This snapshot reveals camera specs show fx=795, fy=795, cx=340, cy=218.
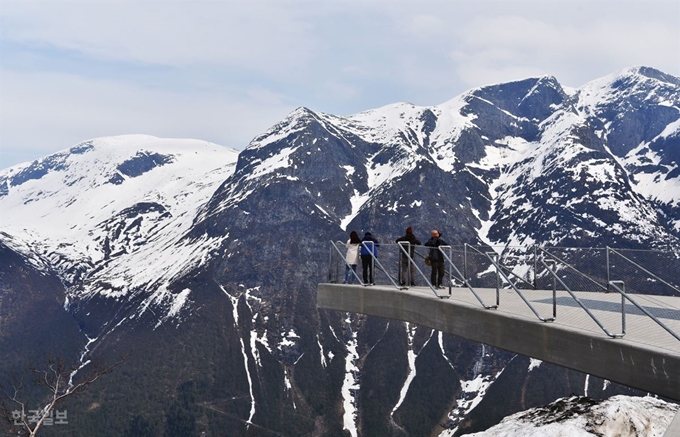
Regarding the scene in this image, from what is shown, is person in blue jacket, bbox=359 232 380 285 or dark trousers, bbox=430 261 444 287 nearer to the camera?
dark trousers, bbox=430 261 444 287

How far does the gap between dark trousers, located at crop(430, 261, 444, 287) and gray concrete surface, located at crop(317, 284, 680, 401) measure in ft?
2.12

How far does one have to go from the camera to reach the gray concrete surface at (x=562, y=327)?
65.6 ft

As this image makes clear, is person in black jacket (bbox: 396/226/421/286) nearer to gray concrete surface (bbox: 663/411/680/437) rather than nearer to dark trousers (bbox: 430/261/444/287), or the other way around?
dark trousers (bbox: 430/261/444/287)

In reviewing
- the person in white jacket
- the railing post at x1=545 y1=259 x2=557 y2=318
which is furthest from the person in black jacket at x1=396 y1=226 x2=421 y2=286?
the railing post at x1=545 y1=259 x2=557 y2=318

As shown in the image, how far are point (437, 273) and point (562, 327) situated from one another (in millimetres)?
10449

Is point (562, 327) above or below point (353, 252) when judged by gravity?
below

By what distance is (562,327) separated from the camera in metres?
23.0

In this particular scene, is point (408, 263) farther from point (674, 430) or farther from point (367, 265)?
point (674, 430)

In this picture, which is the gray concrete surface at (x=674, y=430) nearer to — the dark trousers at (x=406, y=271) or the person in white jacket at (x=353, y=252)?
the dark trousers at (x=406, y=271)

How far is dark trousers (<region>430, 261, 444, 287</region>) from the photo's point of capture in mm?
32750

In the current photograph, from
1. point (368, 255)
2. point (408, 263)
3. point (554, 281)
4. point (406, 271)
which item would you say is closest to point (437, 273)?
point (408, 263)

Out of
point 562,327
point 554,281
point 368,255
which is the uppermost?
point 554,281

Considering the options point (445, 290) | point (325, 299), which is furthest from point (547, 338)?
point (325, 299)

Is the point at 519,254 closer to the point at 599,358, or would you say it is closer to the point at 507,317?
the point at 507,317
